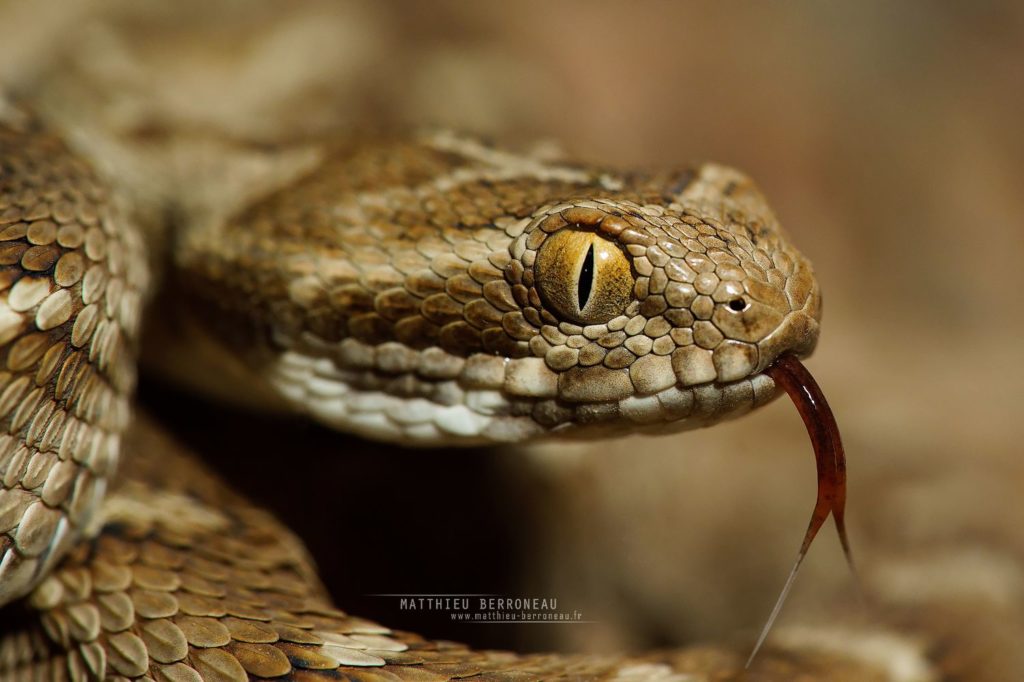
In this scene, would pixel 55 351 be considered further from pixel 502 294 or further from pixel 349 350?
pixel 502 294

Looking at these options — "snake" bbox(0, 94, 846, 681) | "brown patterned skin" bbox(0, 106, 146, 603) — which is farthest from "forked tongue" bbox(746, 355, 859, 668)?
"brown patterned skin" bbox(0, 106, 146, 603)

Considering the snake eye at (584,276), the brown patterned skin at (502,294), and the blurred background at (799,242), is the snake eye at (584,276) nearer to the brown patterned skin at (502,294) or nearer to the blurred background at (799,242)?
the brown patterned skin at (502,294)

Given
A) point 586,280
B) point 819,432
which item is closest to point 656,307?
point 586,280

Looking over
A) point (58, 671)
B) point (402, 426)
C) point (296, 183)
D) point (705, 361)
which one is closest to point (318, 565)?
point (402, 426)

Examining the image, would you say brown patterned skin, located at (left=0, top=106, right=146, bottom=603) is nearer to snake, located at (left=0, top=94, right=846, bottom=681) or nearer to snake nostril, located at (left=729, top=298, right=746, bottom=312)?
snake, located at (left=0, top=94, right=846, bottom=681)

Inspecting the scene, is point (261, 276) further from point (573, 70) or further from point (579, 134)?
point (573, 70)

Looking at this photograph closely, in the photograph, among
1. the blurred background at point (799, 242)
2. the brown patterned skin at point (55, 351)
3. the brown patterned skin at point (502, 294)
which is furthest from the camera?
the blurred background at point (799, 242)

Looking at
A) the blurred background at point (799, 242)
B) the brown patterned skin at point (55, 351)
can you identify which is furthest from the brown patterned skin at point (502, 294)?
the blurred background at point (799, 242)
